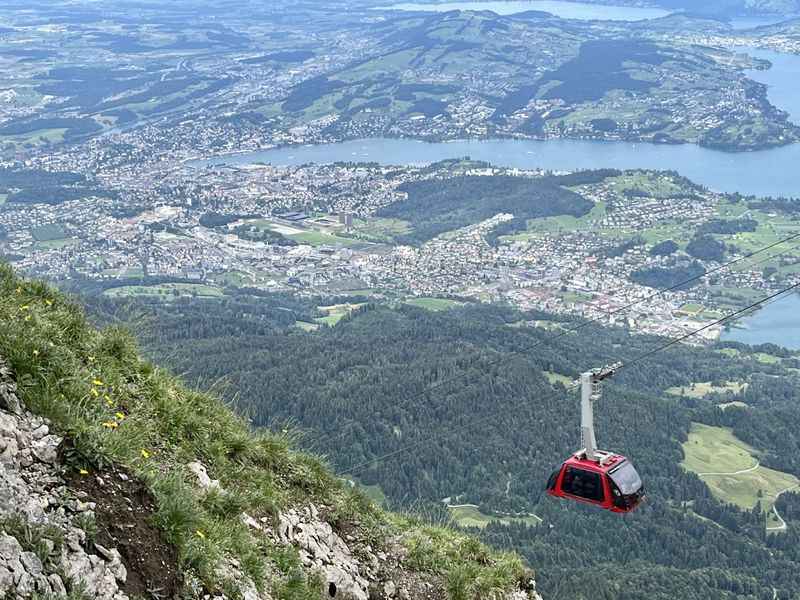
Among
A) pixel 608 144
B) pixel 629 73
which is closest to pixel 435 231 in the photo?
pixel 608 144

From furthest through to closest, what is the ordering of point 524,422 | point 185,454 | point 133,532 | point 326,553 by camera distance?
point 524,422 → point 326,553 → point 185,454 → point 133,532

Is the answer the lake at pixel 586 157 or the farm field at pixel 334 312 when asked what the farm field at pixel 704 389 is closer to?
the farm field at pixel 334 312

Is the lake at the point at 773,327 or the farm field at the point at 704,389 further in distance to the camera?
the lake at the point at 773,327

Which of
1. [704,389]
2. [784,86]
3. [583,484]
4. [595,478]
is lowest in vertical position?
[784,86]

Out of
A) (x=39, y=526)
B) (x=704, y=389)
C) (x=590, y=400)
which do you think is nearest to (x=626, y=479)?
(x=590, y=400)

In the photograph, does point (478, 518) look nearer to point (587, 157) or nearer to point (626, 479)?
point (626, 479)

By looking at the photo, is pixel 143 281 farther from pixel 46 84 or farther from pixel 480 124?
pixel 46 84

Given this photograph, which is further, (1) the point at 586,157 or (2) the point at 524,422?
(1) the point at 586,157

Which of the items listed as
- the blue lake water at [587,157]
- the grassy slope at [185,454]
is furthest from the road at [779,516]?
the blue lake water at [587,157]
